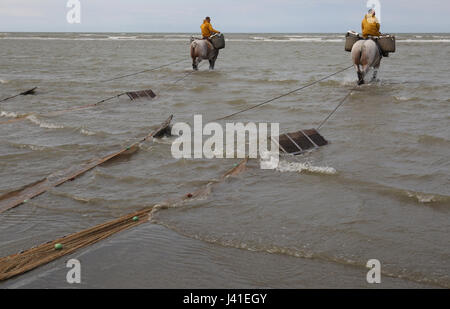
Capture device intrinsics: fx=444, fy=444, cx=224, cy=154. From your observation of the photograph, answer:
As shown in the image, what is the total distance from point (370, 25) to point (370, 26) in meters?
0.03

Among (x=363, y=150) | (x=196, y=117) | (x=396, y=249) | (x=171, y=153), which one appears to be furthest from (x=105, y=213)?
(x=196, y=117)

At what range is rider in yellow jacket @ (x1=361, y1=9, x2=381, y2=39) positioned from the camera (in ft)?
41.8

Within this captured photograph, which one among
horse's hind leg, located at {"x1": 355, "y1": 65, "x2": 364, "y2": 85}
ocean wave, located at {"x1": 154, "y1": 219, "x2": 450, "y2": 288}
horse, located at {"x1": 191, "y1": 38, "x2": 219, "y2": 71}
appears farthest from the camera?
horse, located at {"x1": 191, "y1": 38, "x2": 219, "y2": 71}

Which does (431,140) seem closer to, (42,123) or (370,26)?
(370,26)

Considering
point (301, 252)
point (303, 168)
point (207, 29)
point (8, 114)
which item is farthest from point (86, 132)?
point (207, 29)

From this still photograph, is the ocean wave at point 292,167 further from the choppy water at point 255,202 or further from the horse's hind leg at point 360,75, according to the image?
the horse's hind leg at point 360,75

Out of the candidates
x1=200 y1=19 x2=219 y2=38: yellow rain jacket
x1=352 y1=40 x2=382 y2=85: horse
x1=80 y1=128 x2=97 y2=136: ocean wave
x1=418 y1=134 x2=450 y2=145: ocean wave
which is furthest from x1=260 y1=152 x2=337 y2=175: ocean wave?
x1=200 y1=19 x2=219 y2=38: yellow rain jacket

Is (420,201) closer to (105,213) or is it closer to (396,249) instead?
(396,249)

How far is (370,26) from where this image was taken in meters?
12.9

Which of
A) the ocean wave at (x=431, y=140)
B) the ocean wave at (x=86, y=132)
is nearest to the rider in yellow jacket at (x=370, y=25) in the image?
the ocean wave at (x=431, y=140)

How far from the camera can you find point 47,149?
7805mm

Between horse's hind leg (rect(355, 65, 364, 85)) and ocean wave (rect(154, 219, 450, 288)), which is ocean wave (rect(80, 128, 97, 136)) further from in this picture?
horse's hind leg (rect(355, 65, 364, 85))

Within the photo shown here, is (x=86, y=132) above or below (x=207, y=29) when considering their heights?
below
